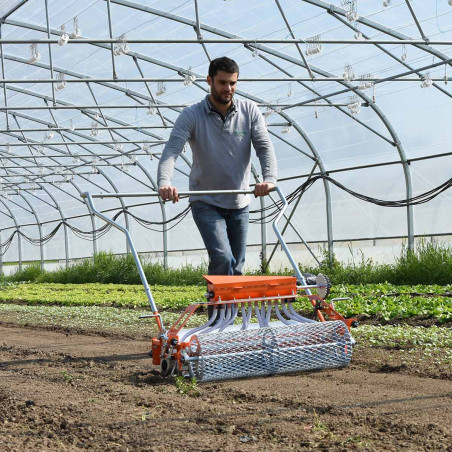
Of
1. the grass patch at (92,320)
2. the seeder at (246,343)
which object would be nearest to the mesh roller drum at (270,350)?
the seeder at (246,343)

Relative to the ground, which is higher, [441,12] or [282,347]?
[441,12]

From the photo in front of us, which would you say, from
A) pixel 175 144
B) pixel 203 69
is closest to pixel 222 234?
pixel 175 144

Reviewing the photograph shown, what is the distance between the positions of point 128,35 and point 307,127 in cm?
485

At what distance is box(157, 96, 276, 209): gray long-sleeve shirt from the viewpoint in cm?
467

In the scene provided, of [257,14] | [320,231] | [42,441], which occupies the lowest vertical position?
[42,441]

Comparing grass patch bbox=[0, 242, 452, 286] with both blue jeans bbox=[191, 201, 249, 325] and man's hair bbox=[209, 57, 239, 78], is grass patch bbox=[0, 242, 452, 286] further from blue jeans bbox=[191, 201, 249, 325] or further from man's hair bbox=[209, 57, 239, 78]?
man's hair bbox=[209, 57, 239, 78]

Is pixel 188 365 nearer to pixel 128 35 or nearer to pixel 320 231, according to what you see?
pixel 128 35

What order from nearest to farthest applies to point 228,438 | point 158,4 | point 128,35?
1. point 228,438
2. point 158,4
3. point 128,35

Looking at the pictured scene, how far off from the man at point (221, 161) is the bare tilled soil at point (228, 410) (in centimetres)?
95

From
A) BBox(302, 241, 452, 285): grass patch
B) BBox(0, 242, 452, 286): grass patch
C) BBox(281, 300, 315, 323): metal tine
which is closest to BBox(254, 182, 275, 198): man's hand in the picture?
BBox(281, 300, 315, 323): metal tine

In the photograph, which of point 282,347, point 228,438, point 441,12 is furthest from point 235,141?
point 441,12

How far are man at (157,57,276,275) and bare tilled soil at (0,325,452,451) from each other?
0.95 meters

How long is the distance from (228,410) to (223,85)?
86.1 inches

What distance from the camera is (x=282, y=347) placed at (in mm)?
4039
